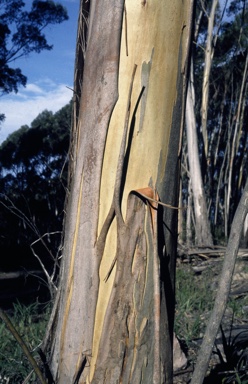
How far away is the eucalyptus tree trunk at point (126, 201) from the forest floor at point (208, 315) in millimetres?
1111

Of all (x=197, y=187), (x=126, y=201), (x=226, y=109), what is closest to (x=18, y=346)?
(x=126, y=201)

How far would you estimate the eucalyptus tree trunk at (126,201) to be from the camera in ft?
4.96

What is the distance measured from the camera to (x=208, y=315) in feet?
14.1

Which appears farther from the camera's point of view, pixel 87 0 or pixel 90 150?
pixel 87 0

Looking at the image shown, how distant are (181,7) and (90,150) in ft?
1.64

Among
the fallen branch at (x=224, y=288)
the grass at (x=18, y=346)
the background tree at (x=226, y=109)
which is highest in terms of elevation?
the background tree at (x=226, y=109)

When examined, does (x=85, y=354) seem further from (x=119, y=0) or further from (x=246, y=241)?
(x=246, y=241)

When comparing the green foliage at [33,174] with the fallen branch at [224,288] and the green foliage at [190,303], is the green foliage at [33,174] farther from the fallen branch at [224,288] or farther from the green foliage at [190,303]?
the fallen branch at [224,288]

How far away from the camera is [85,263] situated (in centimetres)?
154

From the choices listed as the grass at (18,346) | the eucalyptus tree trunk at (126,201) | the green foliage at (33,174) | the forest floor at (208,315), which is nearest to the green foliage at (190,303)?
the forest floor at (208,315)

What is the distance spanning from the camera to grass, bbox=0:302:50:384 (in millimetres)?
2654

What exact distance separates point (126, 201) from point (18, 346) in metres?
1.87

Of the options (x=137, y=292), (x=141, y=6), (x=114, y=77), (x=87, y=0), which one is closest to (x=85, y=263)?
(x=137, y=292)

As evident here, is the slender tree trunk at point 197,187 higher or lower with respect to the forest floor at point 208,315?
higher
